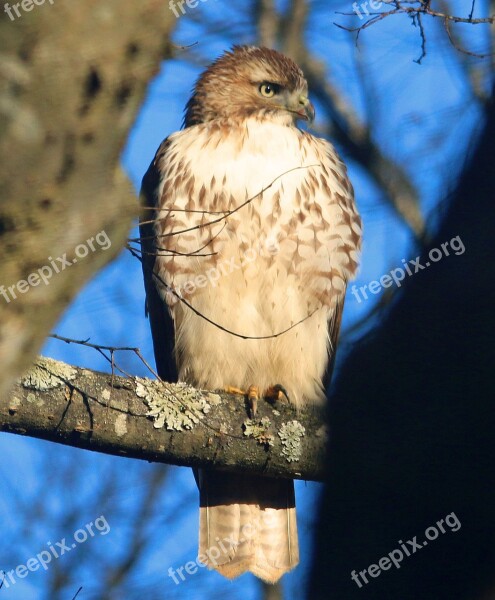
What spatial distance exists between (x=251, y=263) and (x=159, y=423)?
113cm

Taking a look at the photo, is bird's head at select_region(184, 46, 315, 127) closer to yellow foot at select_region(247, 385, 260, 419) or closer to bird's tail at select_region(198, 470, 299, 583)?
yellow foot at select_region(247, 385, 260, 419)

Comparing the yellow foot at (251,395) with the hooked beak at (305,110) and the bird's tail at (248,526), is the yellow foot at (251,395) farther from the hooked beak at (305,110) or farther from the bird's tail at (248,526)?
the hooked beak at (305,110)

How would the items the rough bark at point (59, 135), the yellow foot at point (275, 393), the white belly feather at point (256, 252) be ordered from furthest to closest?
1. the white belly feather at point (256, 252)
2. the yellow foot at point (275, 393)
3. the rough bark at point (59, 135)

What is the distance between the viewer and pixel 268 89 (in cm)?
443

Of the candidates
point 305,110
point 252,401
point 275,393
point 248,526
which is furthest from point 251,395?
point 305,110

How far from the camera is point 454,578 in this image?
2.23 metres

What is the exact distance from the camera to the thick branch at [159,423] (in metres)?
2.77

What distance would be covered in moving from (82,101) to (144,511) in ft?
15.0

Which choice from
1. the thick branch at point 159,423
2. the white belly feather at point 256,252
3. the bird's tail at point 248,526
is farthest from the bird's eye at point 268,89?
the bird's tail at point 248,526

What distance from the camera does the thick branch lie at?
2.77 meters

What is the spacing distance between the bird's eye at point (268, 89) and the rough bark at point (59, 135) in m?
3.05

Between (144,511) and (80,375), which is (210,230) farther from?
(144,511)

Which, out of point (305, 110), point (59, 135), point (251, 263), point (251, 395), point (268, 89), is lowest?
point (59, 135)

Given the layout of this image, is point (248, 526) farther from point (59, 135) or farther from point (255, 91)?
point (59, 135)
